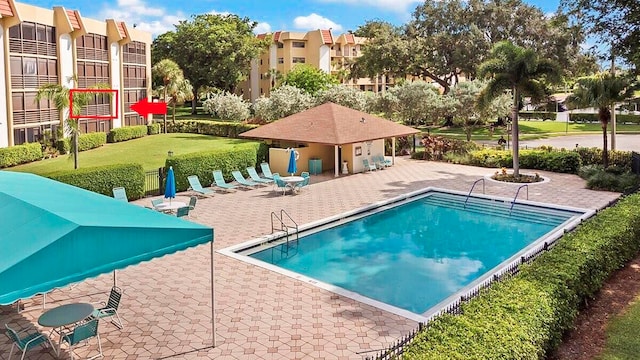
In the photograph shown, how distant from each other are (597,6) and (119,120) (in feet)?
129

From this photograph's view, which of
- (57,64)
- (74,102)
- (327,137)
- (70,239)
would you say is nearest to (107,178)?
(74,102)

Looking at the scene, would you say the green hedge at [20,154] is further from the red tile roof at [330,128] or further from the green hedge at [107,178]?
the green hedge at [107,178]

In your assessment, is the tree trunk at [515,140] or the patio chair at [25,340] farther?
the tree trunk at [515,140]

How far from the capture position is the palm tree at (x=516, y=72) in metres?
26.0

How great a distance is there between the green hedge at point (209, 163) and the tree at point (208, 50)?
47.0 meters

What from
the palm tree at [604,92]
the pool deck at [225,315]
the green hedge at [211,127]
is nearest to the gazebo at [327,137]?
the palm tree at [604,92]

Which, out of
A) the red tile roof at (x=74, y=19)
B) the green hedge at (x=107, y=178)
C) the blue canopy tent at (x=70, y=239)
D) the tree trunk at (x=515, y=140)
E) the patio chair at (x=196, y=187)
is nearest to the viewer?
the blue canopy tent at (x=70, y=239)

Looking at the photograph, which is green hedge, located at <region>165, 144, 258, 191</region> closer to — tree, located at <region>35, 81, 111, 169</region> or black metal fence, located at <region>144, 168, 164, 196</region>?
black metal fence, located at <region>144, 168, 164, 196</region>

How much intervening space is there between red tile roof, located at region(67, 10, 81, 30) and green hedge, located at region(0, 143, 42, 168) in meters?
10.9

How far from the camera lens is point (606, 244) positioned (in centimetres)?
1276

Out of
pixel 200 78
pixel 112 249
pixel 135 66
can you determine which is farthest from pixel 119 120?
pixel 112 249

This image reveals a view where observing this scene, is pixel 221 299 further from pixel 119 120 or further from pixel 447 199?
pixel 119 120

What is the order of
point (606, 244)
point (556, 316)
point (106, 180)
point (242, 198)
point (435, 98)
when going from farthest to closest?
point (435, 98) → point (242, 198) → point (106, 180) → point (606, 244) → point (556, 316)

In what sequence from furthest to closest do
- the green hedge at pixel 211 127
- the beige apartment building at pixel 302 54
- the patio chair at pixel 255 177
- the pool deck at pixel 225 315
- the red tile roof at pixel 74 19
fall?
1. the beige apartment building at pixel 302 54
2. the green hedge at pixel 211 127
3. the red tile roof at pixel 74 19
4. the patio chair at pixel 255 177
5. the pool deck at pixel 225 315
